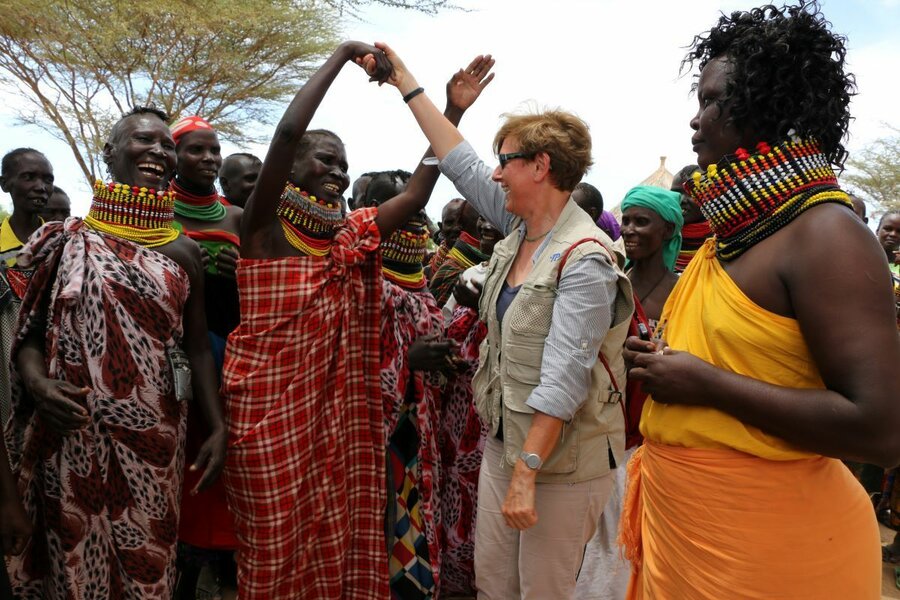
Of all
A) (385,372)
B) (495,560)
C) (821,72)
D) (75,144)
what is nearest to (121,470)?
(385,372)

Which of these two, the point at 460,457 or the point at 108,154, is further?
the point at 460,457

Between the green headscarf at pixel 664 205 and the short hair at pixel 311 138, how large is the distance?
172 cm

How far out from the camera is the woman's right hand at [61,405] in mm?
2287

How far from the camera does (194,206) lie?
11.6ft

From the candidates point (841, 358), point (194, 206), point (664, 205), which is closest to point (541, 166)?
point (841, 358)

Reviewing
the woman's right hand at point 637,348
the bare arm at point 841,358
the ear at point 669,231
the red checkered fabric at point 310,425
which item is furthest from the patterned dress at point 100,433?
the ear at point 669,231

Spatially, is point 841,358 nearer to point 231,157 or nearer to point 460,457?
point 460,457

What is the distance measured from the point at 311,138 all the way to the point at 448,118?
25.0 inches

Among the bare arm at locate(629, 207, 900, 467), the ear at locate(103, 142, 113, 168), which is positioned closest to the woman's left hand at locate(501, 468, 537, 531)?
the bare arm at locate(629, 207, 900, 467)

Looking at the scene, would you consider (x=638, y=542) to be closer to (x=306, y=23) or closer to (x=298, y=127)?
(x=298, y=127)

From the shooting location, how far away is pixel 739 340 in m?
1.59

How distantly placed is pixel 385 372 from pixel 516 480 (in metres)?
1.07

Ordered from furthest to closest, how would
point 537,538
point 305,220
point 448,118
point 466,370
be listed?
point 466,370, point 448,118, point 305,220, point 537,538

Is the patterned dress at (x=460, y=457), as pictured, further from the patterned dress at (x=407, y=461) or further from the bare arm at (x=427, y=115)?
the bare arm at (x=427, y=115)
